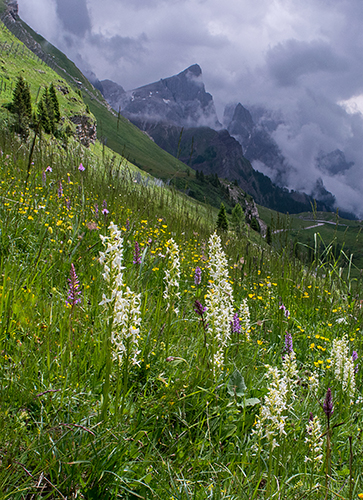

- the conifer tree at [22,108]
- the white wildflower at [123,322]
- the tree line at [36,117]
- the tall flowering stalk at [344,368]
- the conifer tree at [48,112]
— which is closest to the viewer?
the white wildflower at [123,322]

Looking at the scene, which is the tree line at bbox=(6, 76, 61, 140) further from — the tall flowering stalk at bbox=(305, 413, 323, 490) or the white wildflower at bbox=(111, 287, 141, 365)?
the tall flowering stalk at bbox=(305, 413, 323, 490)

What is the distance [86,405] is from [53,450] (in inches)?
13.9

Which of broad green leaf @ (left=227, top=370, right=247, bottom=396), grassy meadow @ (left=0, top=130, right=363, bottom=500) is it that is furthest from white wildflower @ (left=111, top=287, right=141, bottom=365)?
broad green leaf @ (left=227, top=370, right=247, bottom=396)

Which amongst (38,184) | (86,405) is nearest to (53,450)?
(86,405)

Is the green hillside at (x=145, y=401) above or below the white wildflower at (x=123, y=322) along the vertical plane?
below

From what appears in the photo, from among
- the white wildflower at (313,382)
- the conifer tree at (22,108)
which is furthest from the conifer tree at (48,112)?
the white wildflower at (313,382)

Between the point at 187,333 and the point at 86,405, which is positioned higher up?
the point at 187,333

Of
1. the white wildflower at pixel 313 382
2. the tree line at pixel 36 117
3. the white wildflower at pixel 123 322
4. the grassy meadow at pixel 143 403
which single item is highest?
the tree line at pixel 36 117

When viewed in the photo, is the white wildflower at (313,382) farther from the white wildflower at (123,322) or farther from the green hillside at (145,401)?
the white wildflower at (123,322)

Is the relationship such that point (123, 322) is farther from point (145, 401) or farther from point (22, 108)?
point (22, 108)

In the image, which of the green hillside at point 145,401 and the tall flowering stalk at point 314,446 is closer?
the green hillside at point 145,401

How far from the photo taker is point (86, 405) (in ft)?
5.47

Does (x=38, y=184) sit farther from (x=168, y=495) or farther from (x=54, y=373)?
(x=168, y=495)

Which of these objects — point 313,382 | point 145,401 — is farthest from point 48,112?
point 313,382
